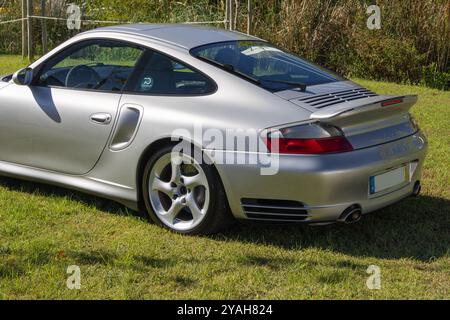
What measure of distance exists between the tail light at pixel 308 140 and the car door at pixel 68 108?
1258mm

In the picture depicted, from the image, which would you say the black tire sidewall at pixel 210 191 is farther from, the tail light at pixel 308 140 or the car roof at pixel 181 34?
the car roof at pixel 181 34

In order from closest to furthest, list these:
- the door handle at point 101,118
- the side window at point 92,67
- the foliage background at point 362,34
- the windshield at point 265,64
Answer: the windshield at point 265,64, the door handle at point 101,118, the side window at point 92,67, the foliage background at point 362,34

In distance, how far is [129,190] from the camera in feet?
15.5

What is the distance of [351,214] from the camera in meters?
4.18

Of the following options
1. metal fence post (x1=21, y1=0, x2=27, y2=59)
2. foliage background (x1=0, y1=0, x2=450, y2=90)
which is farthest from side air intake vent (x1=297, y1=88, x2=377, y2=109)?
metal fence post (x1=21, y1=0, x2=27, y2=59)

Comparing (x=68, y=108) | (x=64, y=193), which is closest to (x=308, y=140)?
(x=68, y=108)

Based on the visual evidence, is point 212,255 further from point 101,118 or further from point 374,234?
point 101,118

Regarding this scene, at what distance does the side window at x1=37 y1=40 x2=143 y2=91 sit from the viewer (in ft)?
16.3

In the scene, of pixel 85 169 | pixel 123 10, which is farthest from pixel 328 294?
pixel 123 10

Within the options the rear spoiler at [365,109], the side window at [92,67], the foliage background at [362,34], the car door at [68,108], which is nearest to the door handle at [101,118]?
the car door at [68,108]

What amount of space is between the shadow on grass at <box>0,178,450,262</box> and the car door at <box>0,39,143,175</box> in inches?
20.6

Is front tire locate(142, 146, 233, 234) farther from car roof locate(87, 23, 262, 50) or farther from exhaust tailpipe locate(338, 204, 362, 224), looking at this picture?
car roof locate(87, 23, 262, 50)

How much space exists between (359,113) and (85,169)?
79.3 inches

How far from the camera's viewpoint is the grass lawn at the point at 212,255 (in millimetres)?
3734
